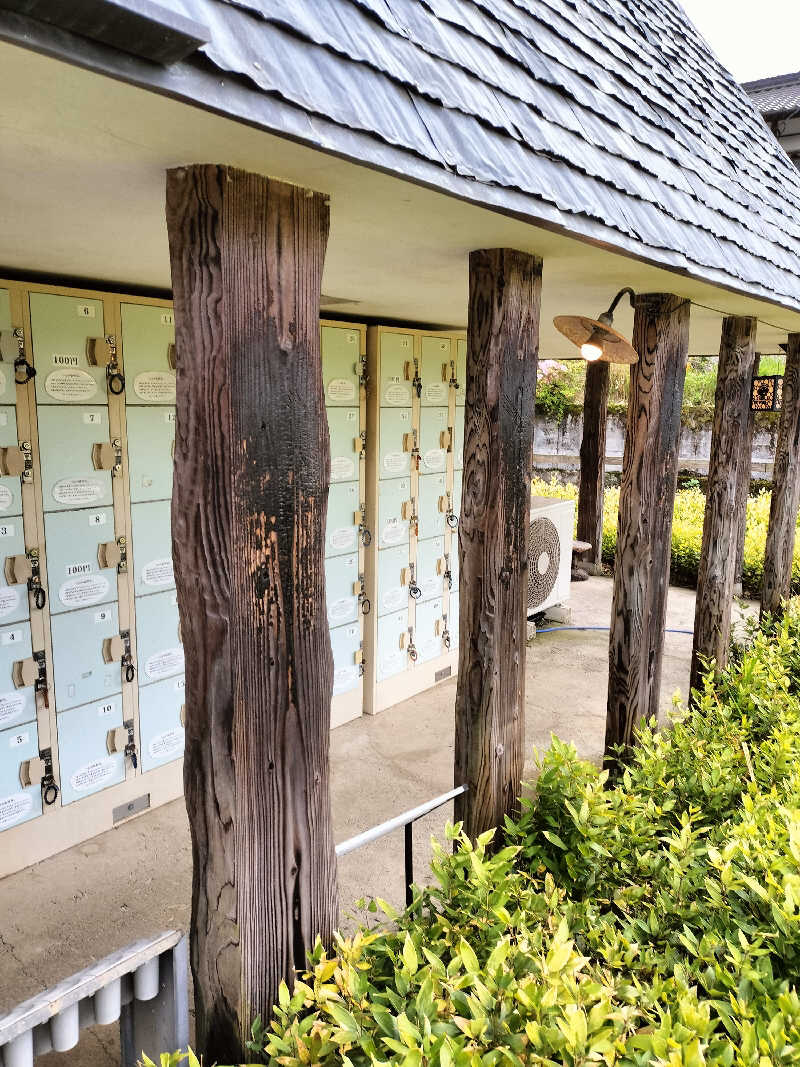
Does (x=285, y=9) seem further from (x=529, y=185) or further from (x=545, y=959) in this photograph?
(x=545, y=959)

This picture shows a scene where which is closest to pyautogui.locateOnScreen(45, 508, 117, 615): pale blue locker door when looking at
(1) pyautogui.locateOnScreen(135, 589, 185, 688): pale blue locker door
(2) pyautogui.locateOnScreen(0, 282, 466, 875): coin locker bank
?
(2) pyautogui.locateOnScreen(0, 282, 466, 875): coin locker bank

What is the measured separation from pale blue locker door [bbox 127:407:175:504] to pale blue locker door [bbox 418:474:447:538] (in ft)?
6.68

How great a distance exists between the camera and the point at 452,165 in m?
1.45

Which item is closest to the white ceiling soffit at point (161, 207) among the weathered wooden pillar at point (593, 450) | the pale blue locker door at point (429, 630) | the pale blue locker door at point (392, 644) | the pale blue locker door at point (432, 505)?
the pale blue locker door at point (432, 505)

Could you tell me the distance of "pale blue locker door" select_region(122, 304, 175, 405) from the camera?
11.5 feet

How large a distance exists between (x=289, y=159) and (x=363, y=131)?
0.60ft

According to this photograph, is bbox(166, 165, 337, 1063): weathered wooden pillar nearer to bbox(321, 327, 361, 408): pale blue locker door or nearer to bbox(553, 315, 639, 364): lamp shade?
bbox(553, 315, 639, 364): lamp shade

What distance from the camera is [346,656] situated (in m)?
4.94

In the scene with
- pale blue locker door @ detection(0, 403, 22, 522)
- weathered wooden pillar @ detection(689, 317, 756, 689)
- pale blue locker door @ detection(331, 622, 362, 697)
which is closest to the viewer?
pale blue locker door @ detection(0, 403, 22, 522)

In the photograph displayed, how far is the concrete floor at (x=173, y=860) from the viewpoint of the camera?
296cm

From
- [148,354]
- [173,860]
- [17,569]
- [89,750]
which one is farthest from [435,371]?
[173,860]

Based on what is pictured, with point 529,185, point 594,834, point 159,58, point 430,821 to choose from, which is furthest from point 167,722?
point 159,58

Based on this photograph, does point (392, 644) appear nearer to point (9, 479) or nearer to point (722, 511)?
point (722, 511)

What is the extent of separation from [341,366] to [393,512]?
1.04 meters
